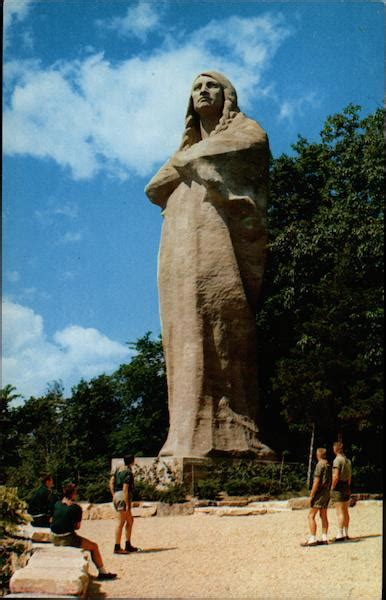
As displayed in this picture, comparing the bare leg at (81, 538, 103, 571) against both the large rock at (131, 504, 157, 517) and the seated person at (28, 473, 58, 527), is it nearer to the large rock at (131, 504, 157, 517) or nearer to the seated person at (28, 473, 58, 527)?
the seated person at (28, 473, 58, 527)

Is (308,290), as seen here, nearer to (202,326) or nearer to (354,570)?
(202,326)

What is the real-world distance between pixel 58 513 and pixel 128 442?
48.7ft

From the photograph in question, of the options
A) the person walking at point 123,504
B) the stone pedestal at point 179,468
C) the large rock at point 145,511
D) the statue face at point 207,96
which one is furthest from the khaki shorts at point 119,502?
the statue face at point 207,96

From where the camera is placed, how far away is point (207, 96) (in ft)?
57.9

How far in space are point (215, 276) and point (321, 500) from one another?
7876 mm

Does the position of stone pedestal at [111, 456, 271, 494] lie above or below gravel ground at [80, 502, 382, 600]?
above

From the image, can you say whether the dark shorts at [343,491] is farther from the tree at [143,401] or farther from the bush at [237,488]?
the tree at [143,401]

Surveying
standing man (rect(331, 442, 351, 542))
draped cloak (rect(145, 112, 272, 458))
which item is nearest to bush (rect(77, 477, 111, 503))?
draped cloak (rect(145, 112, 272, 458))

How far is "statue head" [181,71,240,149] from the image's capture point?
17453mm

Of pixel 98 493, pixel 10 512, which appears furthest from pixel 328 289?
pixel 10 512

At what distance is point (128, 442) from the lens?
74.4 ft

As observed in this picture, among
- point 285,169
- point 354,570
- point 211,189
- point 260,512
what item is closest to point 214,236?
point 211,189

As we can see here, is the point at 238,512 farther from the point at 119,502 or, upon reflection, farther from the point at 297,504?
the point at 119,502

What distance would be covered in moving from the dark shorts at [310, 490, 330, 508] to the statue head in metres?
10.4
